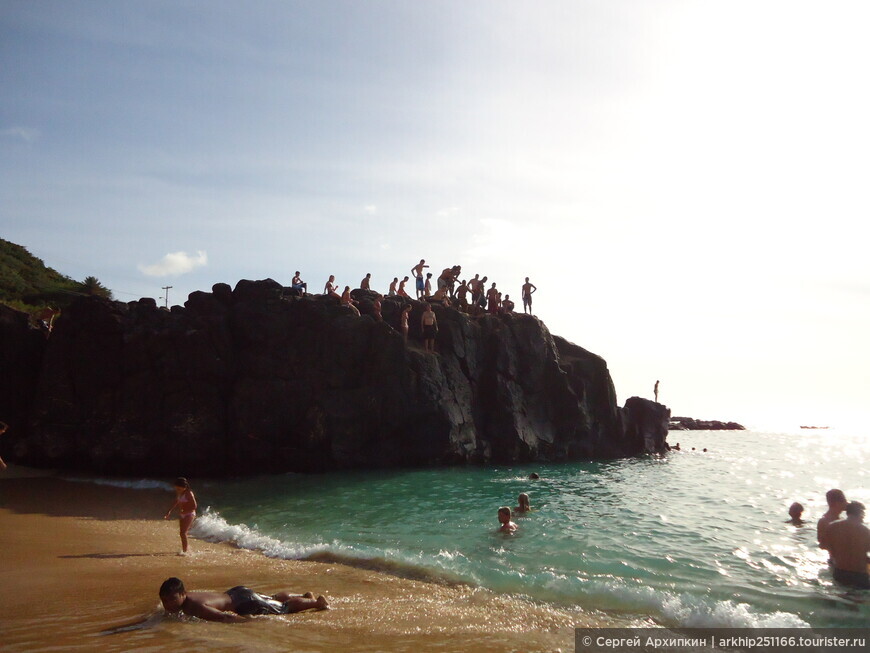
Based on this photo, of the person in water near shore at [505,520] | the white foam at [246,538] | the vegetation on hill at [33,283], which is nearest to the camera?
the white foam at [246,538]

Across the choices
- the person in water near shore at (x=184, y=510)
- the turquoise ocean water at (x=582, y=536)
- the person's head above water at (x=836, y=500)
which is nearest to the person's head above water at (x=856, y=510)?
the person's head above water at (x=836, y=500)

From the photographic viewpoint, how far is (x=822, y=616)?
922 centimetres

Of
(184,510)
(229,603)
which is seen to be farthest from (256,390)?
(229,603)

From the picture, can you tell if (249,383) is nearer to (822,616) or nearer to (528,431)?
(528,431)

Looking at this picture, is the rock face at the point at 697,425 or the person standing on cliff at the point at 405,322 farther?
the rock face at the point at 697,425

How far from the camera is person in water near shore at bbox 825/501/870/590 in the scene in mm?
10500

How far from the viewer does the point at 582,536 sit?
47.0ft

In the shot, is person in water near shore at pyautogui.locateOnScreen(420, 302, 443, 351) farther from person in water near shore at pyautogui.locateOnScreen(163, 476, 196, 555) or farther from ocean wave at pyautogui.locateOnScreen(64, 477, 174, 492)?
person in water near shore at pyautogui.locateOnScreen(163, 476, 196, 555)

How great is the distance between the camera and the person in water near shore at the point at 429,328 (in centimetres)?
2889

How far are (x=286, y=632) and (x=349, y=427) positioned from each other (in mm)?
18720

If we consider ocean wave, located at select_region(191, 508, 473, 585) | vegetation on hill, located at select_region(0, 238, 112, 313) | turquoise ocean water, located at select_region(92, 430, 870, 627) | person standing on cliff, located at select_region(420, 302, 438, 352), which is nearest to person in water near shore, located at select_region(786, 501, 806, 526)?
turquoise ocean water, located at select_region(92, 430, 870, 627)

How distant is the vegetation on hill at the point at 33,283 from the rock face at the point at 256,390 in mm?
16188

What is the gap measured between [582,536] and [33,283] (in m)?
56.5

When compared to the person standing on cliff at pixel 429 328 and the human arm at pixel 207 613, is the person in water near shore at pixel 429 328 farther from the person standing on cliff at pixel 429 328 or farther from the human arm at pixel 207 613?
the human arm at pixel 207 613
